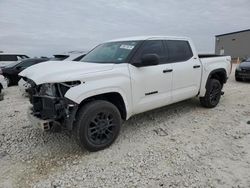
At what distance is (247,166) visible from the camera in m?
3.26

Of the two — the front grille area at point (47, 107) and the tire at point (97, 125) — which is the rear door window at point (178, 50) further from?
the front grille area at point (47, 107)

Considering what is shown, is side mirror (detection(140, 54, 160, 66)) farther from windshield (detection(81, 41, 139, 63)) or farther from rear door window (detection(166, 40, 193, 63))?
rear door window (detection(166, 40, 193, 63))

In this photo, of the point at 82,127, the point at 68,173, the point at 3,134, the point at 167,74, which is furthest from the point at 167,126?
the point at 3,134

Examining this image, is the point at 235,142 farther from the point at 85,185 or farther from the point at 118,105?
the point at 85,185

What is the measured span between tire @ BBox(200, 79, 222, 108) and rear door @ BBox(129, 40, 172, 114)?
1.56 m

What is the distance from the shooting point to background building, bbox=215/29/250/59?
38.4 meters

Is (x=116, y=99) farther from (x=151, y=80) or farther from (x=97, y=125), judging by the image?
(x=151, y=80)

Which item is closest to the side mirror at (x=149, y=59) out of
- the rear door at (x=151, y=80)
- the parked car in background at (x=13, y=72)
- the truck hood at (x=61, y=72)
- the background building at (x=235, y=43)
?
the rear door at (x=151, y=80)

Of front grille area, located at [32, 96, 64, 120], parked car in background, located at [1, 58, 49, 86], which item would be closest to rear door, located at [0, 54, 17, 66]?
parked car in background, located at [1, 58, 49, 86]

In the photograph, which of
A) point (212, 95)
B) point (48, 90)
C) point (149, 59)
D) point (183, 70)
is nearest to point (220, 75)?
point (212, 95)

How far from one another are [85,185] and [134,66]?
2.13 meters

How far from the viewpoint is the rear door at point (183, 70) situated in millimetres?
4887

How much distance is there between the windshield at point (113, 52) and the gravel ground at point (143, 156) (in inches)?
57.7

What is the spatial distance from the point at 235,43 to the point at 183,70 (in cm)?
4098
